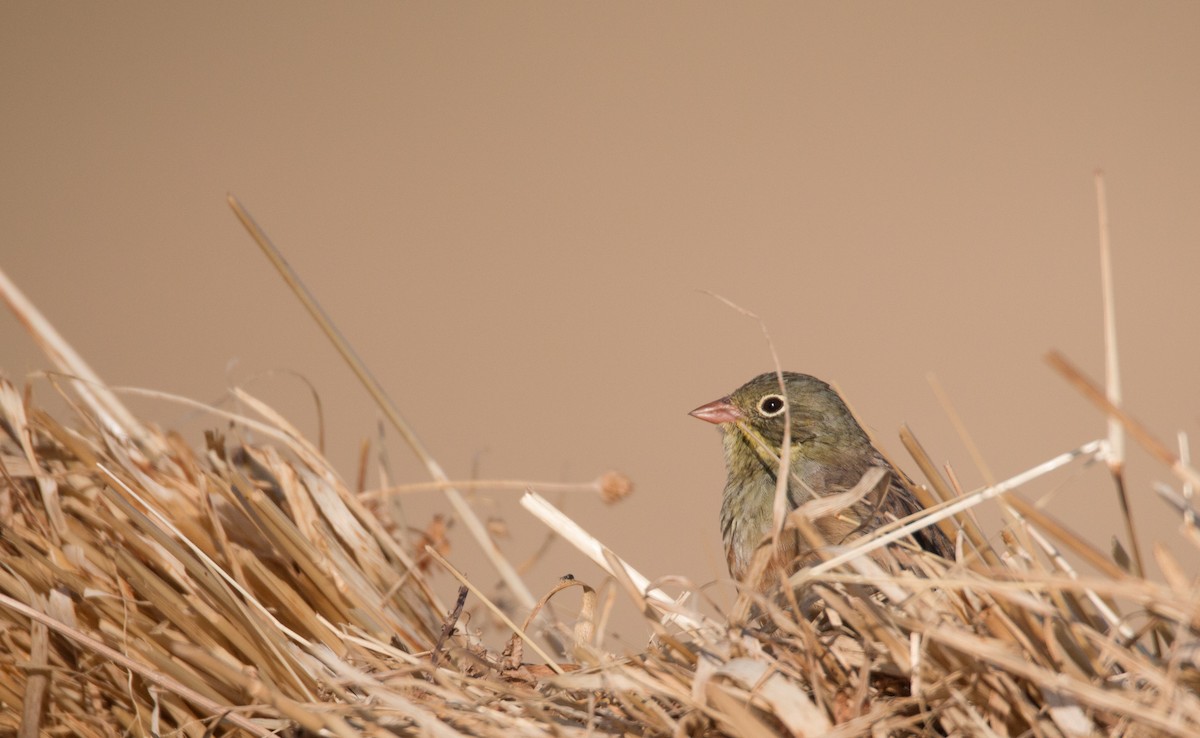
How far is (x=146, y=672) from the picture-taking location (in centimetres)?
141

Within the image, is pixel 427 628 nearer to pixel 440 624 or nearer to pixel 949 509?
pixel 440 624

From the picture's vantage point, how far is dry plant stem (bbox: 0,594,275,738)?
4.42ft

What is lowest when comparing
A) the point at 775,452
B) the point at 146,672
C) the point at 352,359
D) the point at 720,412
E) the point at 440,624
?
the point at 775,452

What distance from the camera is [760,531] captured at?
7.75 ft

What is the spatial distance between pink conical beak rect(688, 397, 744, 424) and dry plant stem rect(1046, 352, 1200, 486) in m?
1.77

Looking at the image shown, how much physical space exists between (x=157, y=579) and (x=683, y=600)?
2.86 ft

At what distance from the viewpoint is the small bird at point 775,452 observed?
2.42m

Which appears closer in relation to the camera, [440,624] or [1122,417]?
[1122,417]

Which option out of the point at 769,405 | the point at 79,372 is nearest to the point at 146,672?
the point at 79,372

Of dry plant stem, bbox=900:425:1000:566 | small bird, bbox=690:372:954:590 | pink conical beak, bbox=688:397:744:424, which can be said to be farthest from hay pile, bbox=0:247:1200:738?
pink conical beak, bbox=688:397:744:424

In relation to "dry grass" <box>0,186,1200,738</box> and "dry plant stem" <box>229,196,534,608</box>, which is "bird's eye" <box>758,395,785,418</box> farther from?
"dry plant stem" <box>229,196,534,608</box>

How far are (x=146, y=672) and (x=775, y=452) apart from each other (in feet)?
5.41

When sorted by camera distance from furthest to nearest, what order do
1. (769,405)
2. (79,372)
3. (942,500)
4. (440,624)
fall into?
(769,405) → (79,372) → (440,624) → (942,500)

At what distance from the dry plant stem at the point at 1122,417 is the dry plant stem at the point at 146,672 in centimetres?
109
